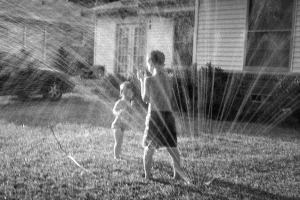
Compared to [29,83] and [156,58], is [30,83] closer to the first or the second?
[29,83]

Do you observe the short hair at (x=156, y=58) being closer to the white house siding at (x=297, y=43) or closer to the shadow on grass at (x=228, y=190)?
the shadow on grass at (x=228, y=190)

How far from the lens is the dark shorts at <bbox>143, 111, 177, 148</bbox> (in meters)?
4.13

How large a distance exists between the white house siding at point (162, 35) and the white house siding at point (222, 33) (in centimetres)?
255

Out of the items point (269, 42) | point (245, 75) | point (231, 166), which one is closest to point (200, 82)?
point (245, 75)

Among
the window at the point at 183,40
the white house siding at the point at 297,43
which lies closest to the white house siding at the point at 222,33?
the white house siding at the point at 297,43

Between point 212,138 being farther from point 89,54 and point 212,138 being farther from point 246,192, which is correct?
point 89,54

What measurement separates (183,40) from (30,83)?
5101 mm

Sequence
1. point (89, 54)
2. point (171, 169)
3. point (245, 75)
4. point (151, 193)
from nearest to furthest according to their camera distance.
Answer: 1. point (151, 193)
2. point (171, 169)
3. point (245, 75)
4. point (89, 54)

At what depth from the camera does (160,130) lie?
4125 mm

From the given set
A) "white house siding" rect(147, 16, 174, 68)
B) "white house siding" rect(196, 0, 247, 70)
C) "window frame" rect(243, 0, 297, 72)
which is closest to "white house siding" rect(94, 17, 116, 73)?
"white house siding" rect(147, 16, 174, 68)

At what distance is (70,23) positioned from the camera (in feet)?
75.3

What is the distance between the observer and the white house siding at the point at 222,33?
9.96 meters

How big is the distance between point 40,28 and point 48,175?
731 inches

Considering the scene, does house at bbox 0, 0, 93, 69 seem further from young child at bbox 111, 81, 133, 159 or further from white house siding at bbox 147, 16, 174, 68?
young child at bbox 111, 81, 133, 159
